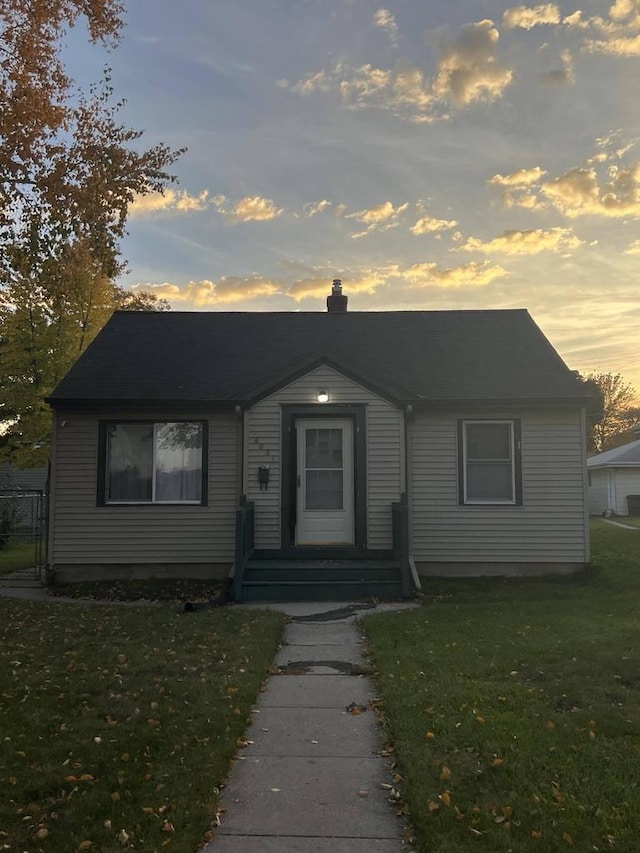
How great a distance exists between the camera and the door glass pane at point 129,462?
11953 millimetres

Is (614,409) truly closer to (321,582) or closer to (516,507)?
(516,507)

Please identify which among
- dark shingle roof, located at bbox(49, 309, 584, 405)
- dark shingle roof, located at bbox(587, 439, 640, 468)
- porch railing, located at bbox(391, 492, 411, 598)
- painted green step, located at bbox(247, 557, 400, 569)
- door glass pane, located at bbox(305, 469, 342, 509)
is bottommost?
painted green step, located at bbox(247, 557, 400, 569)

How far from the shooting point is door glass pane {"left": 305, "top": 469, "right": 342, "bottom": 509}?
11.5m

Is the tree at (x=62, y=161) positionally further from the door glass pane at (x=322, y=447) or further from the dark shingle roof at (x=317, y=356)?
the door glass pane at (x=322, y=447)

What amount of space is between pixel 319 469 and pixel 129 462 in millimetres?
3495

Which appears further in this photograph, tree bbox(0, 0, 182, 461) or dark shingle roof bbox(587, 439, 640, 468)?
dark shingle roof bbox(587, 439, 640, 468)

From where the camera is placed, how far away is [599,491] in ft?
103

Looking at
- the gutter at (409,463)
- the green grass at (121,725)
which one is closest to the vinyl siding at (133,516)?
the gutter at (409,463)

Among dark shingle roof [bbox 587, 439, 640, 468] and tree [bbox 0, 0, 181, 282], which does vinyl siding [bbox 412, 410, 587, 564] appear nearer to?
tree [bbox 0, 0, 181, 282]

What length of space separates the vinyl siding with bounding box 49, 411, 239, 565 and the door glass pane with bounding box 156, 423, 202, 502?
222 mm

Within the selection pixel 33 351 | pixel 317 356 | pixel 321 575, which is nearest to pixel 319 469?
pixel 317 356

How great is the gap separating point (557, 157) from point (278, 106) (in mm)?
5638

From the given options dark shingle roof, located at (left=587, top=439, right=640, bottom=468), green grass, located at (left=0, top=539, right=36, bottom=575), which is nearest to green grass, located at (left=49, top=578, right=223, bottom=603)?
green grass, located at (left=0, top=539, right=36, bottom=575)


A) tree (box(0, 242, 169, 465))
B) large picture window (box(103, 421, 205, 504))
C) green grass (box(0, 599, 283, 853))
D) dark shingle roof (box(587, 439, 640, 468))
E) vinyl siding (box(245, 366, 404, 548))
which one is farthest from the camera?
dark shingle roof (box(587, 439, 640, 468))
